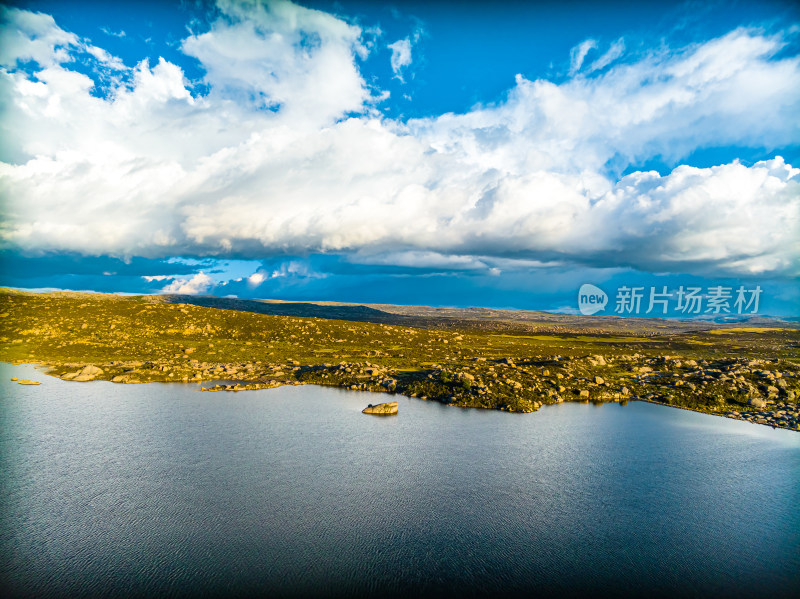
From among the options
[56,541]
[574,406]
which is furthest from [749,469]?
[56,541]

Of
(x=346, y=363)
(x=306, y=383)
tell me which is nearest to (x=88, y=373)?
(x=306, y=383)

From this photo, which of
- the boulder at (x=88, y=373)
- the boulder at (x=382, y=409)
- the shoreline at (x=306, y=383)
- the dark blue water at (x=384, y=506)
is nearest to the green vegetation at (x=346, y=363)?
the boulder at (x=88, y=373)

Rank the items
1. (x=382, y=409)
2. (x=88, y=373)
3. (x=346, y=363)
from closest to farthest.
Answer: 1. (x=382, y=409)
2. (x=88, y=373)
3. (x=346, y=363)

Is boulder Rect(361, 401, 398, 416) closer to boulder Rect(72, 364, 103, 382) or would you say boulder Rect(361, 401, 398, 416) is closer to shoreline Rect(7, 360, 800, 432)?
shoreline Rect(7, 360, 800, 432)

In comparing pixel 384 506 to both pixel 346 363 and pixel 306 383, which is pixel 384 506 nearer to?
pixel 306 383

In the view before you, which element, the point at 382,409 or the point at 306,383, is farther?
the point at 306,383

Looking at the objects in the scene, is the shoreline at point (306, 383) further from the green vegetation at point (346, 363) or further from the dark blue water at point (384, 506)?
the dark blue water at point (384, 506)

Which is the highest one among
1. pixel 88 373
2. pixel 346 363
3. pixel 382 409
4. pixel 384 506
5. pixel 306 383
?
pixel 346 363
